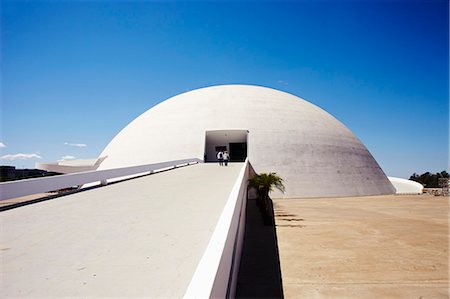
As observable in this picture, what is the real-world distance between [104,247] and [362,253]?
291 inches

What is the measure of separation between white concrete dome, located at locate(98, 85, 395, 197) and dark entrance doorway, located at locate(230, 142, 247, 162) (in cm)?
8

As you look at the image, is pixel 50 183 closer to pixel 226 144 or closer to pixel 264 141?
pixel 264 141

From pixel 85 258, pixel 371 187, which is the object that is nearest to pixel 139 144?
pixel 371 187

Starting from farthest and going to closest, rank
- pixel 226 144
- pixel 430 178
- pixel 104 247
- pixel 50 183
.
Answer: pixel 430 178
pixel 226 144
pixel 50 183
pixel 104 247

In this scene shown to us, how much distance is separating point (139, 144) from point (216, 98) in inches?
293

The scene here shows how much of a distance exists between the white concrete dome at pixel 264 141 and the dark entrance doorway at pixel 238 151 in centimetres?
8

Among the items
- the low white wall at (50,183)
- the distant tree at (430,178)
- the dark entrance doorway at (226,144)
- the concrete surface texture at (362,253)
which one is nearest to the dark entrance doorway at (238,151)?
the dark entrance doorway at (226,144)

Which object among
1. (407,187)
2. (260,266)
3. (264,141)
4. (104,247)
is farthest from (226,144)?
(104,247)

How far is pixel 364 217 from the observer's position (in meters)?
13.4

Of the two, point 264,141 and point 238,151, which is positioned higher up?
point 264,141

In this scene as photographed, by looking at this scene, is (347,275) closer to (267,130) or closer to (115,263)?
(115,263)

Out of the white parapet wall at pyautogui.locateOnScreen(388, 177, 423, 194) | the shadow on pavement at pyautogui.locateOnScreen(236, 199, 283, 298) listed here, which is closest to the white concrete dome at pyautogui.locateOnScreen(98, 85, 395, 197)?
the white parapet wall at pyautogui.locateOnScreen(388, 177, 423, 194)

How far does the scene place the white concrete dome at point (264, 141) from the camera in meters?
19.7

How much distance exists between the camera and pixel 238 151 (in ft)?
80.3
